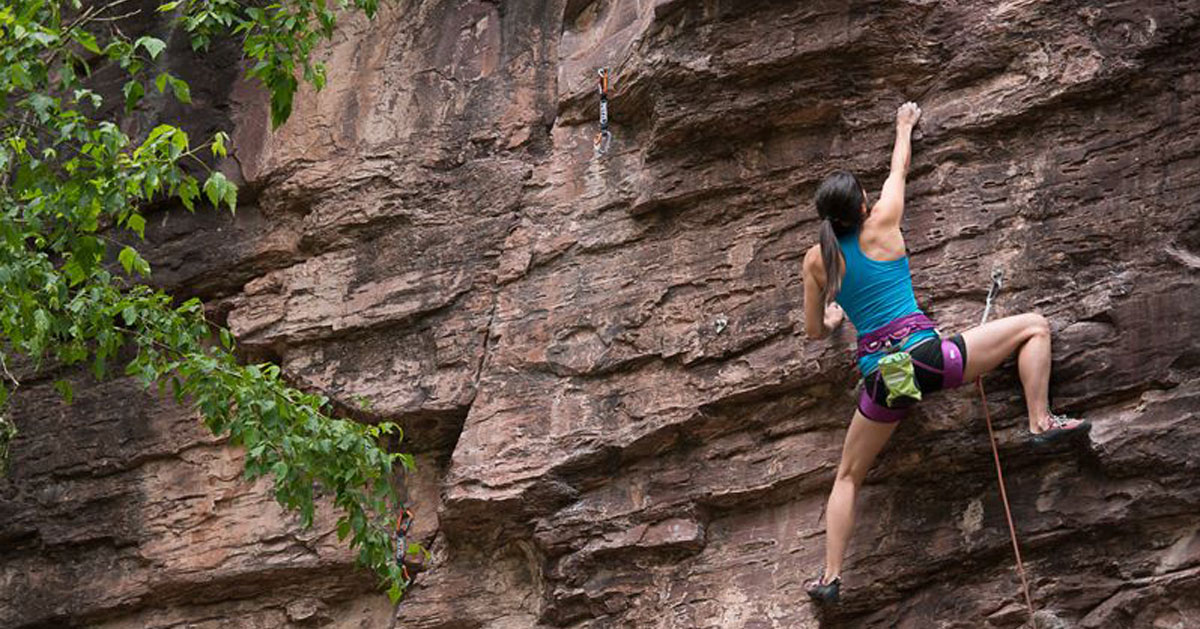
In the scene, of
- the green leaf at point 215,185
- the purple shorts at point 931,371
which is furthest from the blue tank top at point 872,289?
the green leaf at point 215,185

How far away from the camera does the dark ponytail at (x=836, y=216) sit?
25.6ft

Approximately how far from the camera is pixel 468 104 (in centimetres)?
1011

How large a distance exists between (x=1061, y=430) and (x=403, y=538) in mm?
3877

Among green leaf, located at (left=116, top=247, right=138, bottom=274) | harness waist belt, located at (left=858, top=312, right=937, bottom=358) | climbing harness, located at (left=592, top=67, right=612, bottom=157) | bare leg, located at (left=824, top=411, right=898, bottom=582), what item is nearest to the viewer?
harness waist belt, located at (left=858, top=312, right=937, bottom=358)

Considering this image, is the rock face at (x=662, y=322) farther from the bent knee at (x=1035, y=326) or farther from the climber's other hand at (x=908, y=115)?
the bent knee at (x=1035, y=326)

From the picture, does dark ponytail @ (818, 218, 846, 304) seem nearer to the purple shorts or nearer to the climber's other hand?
the purple shorts

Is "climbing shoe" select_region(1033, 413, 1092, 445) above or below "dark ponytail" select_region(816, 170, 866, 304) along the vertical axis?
below

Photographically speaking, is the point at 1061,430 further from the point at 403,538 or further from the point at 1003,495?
the point at 403,538

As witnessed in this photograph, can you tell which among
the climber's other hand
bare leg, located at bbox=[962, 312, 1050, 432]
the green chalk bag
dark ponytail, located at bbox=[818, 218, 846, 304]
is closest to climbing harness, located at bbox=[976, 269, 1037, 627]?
bare leg, located at bbox=[962, 312, 1050, 432]

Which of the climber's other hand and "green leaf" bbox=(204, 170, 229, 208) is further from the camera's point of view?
the climber's other hand

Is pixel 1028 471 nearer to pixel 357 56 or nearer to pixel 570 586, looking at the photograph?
pixel 570 586

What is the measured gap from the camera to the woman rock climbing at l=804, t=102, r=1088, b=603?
299 inches

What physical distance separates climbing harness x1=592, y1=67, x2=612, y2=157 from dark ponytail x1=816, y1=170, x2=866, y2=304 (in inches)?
78.4

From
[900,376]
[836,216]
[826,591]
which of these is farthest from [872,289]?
[826,591]
